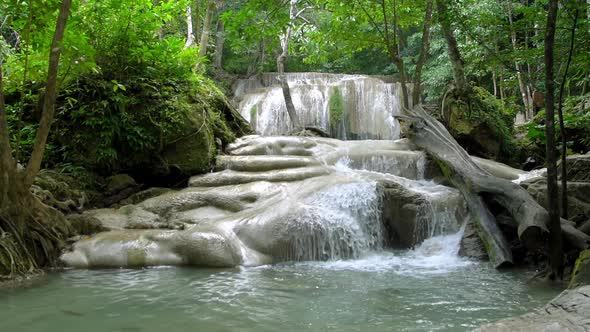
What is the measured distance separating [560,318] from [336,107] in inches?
565

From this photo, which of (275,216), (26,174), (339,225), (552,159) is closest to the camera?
(552,159)

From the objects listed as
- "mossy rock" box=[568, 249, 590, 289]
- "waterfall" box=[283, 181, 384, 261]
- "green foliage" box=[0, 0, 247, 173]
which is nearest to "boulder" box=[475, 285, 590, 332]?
"mossy rock" box=[568, 249, 590, 289]

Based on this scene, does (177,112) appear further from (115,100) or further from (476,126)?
(476,126)

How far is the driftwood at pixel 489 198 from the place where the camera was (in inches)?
197

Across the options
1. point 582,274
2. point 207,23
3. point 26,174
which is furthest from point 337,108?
point 582,274

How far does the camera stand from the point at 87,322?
3.66m

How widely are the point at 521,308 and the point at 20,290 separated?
4.75 meters

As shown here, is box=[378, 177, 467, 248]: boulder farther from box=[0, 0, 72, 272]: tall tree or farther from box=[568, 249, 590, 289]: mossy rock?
box=[0, 0, 72, 272]: tall tree

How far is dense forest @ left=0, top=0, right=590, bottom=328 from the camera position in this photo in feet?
17.1

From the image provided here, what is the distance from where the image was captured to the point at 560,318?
259 cm

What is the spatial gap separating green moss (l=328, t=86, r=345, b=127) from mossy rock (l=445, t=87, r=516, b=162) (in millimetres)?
6291

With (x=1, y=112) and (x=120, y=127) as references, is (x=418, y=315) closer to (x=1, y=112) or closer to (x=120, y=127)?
(x=1, y=112)

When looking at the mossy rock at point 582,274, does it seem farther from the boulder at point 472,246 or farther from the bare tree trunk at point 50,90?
the bare tree trunk at point 50,90

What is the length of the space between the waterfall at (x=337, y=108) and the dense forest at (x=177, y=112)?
15.7 ft
